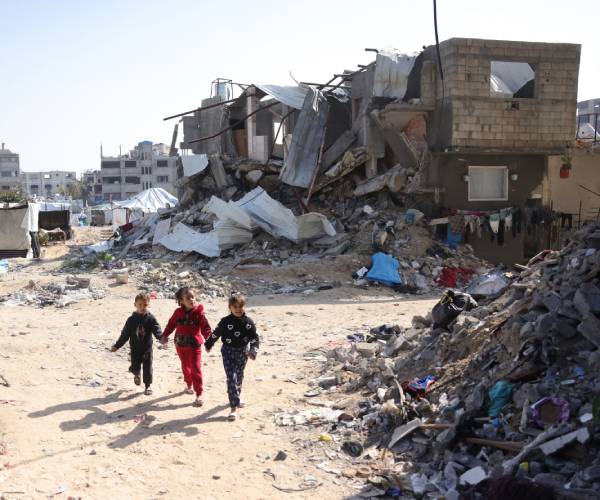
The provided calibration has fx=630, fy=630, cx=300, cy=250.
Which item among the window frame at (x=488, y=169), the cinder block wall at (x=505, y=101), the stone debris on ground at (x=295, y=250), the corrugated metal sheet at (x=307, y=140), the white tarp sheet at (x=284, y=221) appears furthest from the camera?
the corrugated metal sheet at (x=307, y=140)

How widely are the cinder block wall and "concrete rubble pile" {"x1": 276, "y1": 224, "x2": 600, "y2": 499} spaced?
10.3m

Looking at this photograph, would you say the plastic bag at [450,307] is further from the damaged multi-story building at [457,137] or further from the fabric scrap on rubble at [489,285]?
the damaged multi-story building at [457,137]

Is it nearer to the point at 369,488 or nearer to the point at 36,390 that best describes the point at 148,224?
the point at 36,390

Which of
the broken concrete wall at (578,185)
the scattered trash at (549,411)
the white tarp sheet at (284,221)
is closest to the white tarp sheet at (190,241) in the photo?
the white tarp sheet at (284,221)

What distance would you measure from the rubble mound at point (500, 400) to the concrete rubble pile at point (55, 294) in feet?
25.0

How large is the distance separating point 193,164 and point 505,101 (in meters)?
10.5

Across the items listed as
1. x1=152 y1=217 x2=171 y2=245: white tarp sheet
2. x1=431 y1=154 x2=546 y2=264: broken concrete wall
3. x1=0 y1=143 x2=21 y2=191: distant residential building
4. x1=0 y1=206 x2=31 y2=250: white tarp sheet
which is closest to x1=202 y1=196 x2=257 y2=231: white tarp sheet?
x1=152 y1=217 x2=171 y2=245: white tarp sheet

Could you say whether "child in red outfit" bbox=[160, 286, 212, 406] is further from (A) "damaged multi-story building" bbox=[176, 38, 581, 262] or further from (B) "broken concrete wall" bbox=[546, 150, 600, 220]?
(B) "broken concrete wall" bbox=[546, 150, 600, 220]

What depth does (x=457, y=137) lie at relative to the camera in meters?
16.4

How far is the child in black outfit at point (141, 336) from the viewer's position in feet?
21.4

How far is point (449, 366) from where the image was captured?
238 inches

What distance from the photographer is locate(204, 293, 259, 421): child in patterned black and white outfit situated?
5.92 meters

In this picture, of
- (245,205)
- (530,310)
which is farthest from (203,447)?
(245,205)

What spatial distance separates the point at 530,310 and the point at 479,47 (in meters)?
12.2
